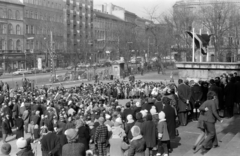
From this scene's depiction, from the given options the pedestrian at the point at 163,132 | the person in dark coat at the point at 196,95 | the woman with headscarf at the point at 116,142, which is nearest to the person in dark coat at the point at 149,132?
the pedestrian at the point at 163,132

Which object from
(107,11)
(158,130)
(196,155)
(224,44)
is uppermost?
(107,11)

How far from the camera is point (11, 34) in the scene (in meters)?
72.1

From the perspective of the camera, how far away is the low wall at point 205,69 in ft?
65.2

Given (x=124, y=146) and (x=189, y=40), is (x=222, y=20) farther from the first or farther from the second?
(x=124, y=146)

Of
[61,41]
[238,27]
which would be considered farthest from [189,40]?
[61,41]

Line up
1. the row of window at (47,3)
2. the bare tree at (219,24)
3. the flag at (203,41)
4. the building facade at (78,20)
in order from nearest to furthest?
the flag at (203,41) < the bare tree at (219,24) < the row of window at (47,3) < the building facade at (78,20)

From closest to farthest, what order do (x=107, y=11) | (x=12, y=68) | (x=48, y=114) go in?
(x=48, y=114), (x=12, y=68), (x=107, y=11)

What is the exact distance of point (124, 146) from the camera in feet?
27.9

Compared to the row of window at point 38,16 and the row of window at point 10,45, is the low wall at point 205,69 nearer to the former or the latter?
the row of window at point 10,45

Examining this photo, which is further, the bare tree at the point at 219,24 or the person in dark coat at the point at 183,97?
the bare tree at the point at 219,24

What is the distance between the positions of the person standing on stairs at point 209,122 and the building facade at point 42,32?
6210 cm

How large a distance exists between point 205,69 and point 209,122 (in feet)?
36.4

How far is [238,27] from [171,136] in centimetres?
4658

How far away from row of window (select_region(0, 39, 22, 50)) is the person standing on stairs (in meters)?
63.6
